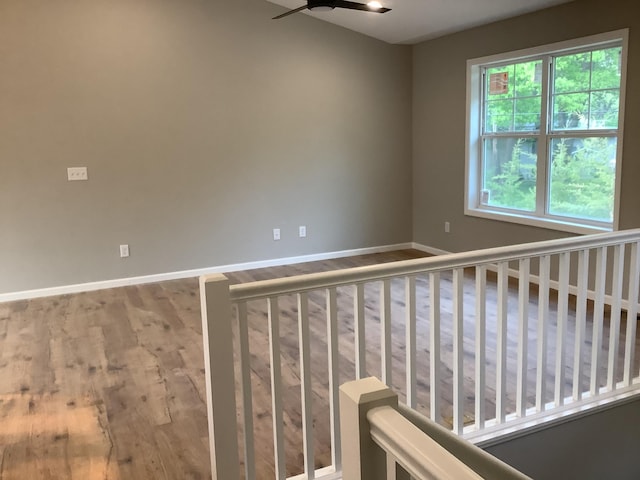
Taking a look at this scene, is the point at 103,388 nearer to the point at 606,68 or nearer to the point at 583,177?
the point at 583,177

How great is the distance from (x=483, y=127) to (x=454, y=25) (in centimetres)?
105

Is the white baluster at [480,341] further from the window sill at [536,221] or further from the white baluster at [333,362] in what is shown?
the window sill at [536,221]

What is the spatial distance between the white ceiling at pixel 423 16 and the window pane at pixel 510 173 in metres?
1.17

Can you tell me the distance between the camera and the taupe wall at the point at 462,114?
428 cm

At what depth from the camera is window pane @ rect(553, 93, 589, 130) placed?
473 centimetres

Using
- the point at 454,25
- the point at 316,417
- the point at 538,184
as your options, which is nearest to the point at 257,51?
the point at 454,25

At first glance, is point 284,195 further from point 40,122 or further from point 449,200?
point 40,122

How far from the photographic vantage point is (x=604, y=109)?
4.57 metres

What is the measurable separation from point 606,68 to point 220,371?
407 centimetres

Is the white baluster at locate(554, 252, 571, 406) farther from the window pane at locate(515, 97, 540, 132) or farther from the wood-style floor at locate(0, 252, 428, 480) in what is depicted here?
the window pane at locate(515, 97, 540, 132)

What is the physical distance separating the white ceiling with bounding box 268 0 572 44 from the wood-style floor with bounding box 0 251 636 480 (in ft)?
8.25

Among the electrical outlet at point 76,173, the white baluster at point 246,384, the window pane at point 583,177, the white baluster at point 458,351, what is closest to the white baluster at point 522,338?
the white baluster at point 458,351

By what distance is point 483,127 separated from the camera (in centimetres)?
588

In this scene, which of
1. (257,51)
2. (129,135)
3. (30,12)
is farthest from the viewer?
(257,51)
